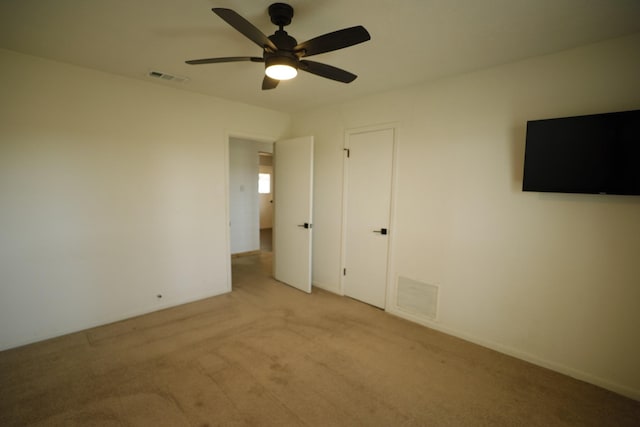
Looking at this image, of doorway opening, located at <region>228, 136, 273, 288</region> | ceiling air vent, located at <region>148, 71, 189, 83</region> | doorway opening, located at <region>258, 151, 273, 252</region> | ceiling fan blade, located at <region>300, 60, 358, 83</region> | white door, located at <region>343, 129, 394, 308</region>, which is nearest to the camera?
ceiling fan blade, located at <region>300, 60, 358, 83</region>

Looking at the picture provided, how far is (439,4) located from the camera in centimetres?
163

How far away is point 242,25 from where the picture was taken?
140 cm

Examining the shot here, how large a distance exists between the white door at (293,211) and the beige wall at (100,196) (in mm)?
808

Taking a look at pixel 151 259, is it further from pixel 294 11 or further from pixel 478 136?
pixel 478 136

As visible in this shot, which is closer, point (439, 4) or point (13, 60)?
point (439, 4)

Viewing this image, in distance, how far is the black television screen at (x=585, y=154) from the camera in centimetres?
187

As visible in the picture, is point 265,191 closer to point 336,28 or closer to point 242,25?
point 336,28

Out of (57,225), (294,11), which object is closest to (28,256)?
(57,225)

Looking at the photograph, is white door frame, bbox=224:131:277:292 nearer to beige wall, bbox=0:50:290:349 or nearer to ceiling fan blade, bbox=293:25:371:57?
beige wall, bbox=0:50:290:349

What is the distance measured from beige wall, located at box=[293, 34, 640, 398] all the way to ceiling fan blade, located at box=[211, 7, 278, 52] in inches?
74.6

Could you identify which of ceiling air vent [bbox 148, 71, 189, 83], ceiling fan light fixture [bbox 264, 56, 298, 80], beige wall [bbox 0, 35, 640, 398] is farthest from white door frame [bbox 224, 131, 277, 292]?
ceiling fan light fixture [bbox 264, 56, 298, 80]

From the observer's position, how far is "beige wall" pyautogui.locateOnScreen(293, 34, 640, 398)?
6.64 feet

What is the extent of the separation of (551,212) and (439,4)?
1.79 m

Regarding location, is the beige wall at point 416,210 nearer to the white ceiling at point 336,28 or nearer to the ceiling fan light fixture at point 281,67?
the white ceiling at point 336,28
